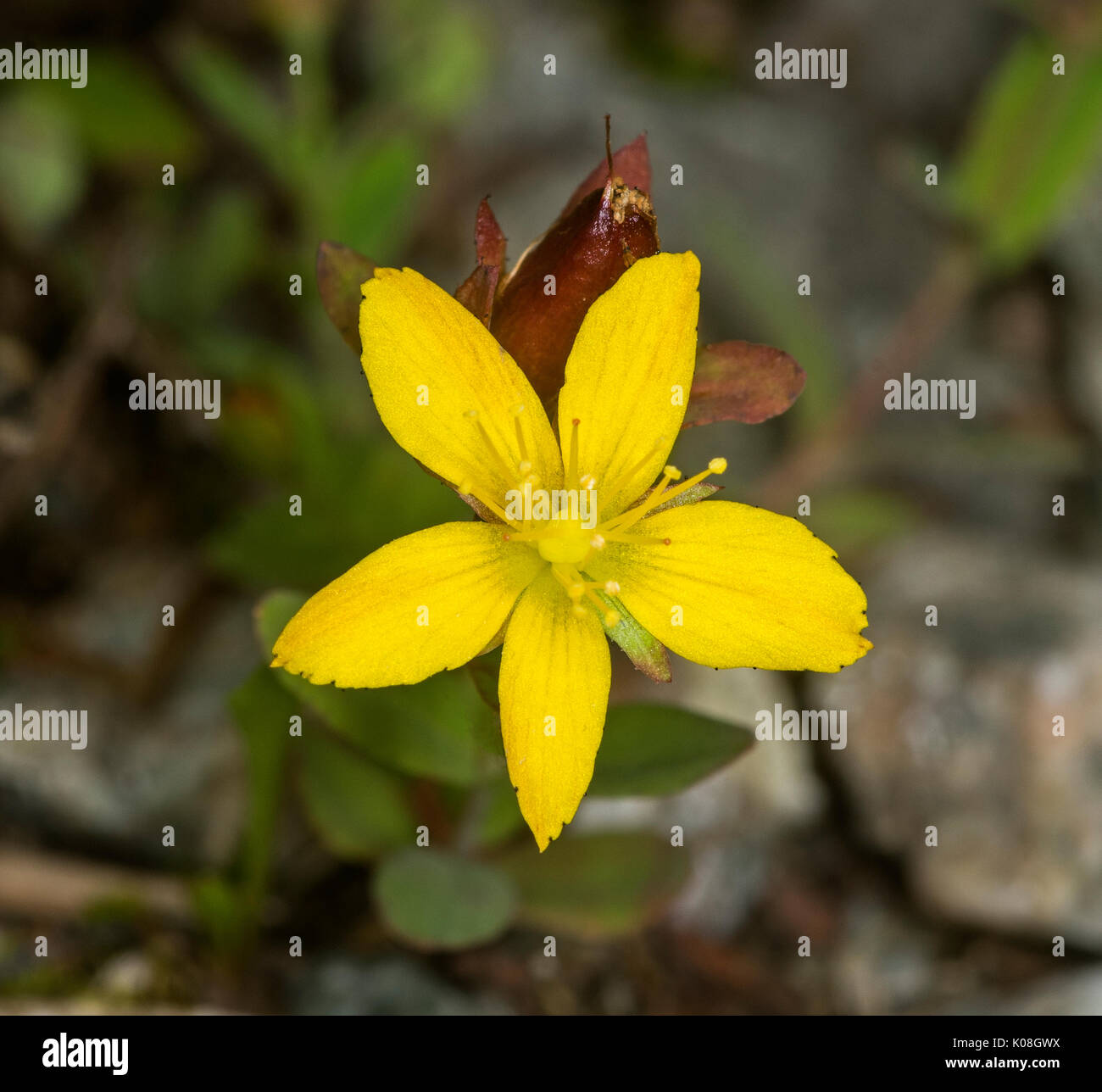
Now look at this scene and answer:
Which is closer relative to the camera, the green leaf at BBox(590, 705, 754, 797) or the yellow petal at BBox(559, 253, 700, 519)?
the yellow petal at BBox(559, 253, 700, 519)

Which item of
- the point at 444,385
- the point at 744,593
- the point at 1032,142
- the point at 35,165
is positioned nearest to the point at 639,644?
the point at 744,593

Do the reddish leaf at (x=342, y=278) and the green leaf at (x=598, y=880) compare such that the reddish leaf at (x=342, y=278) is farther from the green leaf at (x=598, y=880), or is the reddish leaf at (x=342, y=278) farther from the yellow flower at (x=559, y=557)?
the green leaf at (x=598, y=880)

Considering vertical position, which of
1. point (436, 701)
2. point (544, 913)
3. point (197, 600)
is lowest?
point (544, 913)

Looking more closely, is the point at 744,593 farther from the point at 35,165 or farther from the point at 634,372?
the point at 35,165

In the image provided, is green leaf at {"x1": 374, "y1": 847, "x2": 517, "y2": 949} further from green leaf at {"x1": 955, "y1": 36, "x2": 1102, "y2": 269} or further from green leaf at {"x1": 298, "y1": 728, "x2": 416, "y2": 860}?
green leaf at {"x1": 955, "y1": 36, "x2": 1102, "y2": 269}

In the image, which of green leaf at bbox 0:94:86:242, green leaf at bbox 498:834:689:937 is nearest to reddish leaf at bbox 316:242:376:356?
green leaf at bbox 498:834:689:937

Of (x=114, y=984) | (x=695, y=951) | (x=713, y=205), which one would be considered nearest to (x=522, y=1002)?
(x=695, y=951)
